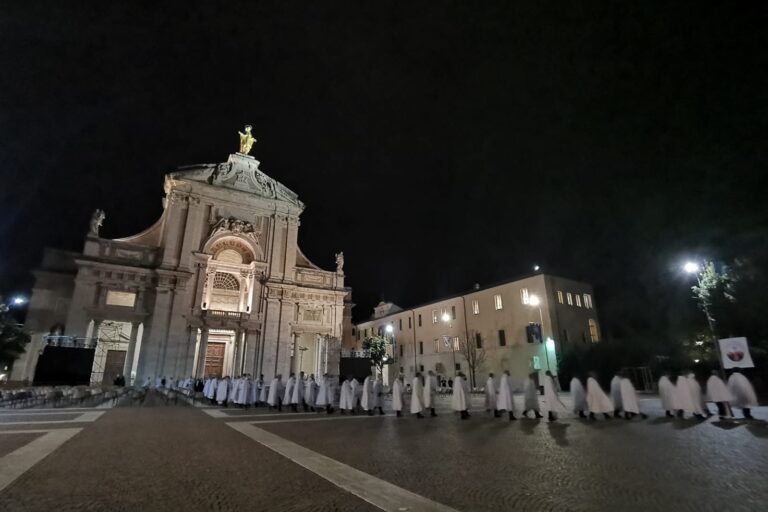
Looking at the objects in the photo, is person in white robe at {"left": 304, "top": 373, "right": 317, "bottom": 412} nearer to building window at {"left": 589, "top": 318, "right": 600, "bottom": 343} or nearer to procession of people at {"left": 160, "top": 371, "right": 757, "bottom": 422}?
procession of people at {"left": 160, "top": 371, "right": 757, "bottom": 422}

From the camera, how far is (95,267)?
32188 millimetres

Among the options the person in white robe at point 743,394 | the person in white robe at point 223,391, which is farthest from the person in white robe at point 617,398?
the person in white robe at point 223,391

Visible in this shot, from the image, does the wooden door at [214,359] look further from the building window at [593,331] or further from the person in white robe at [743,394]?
the building window at [593,331]

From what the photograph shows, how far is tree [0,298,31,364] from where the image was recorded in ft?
87.7

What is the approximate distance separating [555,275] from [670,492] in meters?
37.7

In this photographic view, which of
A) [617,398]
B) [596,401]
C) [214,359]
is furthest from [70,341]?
[617,398]

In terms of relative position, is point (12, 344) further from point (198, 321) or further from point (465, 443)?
point (465, 443)

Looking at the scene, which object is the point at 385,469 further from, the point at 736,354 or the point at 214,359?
the point at 214,359

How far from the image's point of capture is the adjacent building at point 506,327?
124 feet

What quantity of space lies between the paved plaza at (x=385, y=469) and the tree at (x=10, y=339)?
22318 mm

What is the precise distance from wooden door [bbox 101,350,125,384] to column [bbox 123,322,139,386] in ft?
2.65

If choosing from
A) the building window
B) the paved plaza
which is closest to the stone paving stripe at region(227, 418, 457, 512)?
the paved plaza

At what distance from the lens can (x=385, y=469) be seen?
6039 millimetres

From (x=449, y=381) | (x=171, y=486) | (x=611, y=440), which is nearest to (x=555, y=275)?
(x=449, y=381)
